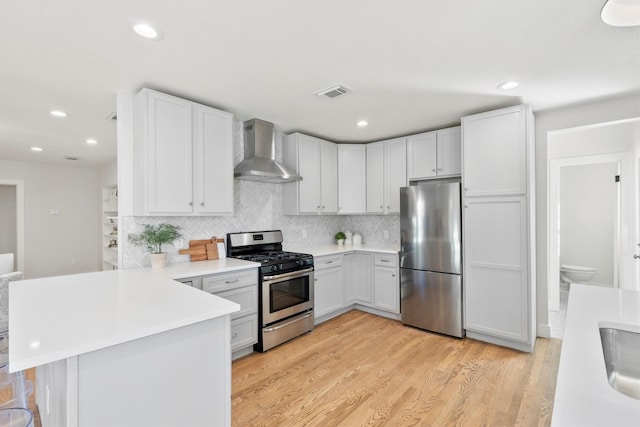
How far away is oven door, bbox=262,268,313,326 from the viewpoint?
2.97m

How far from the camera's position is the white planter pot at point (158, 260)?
104 inches

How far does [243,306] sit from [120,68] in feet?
6.93

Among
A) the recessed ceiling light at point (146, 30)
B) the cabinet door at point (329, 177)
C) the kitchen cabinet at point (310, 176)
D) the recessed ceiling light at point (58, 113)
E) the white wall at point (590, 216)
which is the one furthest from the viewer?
the white wall at point (590, 216)

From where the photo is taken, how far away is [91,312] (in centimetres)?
139

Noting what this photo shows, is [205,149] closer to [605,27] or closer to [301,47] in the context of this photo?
[301,47]

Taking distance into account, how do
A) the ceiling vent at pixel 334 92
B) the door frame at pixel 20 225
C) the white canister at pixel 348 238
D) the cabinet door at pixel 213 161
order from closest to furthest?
the ceiling vent at pixel 334 92 < the cabinet door at pixel 213 161 < the white canister at pixel 348 238 < the door frame at pixel 20 225

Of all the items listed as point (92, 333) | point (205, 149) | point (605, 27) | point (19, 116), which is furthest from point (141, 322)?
point (19, 116)

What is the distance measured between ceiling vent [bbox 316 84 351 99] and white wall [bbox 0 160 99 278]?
6498mm

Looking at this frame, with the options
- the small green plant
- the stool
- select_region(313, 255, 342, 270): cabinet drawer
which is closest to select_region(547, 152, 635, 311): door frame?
select_region(313, 255, 342, 270): cabinet drawer

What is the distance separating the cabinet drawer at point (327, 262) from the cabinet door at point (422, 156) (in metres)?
1.40

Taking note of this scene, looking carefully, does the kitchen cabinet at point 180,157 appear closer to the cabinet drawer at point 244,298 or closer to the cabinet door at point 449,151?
the cabinet drawer at point 244,298

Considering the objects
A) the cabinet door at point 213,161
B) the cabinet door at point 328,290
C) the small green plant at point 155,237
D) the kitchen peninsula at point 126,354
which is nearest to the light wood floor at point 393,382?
the cabinet door at point 328,290

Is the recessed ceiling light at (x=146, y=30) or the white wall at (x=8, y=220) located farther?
the white wall at (x=8, y=220)

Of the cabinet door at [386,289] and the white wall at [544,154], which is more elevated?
the white wall at [544,154]
